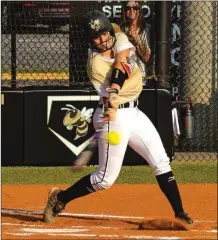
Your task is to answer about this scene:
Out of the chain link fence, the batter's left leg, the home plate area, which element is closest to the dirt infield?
the home plate area

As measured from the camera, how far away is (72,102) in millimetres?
11312

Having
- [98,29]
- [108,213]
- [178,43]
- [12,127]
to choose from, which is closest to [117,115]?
[98,29]

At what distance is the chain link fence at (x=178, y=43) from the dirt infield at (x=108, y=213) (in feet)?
8.06

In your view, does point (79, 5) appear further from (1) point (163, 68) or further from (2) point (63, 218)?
(2) point (63, 218)

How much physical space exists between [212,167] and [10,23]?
3.64m

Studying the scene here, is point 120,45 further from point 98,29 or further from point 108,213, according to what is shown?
point 108,213

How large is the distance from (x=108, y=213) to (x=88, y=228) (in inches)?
33.7

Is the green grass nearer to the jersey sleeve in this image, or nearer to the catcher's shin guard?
the catcher's shin guard

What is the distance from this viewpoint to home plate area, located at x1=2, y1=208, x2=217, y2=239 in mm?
7098

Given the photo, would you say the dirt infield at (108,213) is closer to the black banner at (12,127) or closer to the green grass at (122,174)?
the green grass at (122,174)

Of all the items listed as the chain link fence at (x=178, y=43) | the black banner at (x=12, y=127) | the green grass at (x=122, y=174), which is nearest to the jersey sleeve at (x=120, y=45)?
the green grass at (x=122, y=174)

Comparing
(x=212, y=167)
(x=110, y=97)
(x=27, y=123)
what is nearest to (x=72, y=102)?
(x=27, y=123)

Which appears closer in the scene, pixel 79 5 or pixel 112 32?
pixel 112 32

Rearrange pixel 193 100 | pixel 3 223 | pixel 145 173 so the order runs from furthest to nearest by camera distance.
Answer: pixel 193 100 < pixel 145 173 < pixel 3 223
